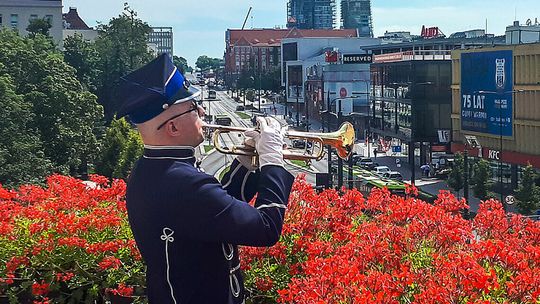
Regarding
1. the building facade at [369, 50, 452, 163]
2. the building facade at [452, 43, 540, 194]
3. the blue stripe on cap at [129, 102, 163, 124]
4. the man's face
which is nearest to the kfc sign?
the building facade at [452, 43, 540, 194]

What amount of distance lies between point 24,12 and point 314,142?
7075 cm

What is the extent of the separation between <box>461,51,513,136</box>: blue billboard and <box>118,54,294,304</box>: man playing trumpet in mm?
34526

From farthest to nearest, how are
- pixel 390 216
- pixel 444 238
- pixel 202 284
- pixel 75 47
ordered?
pixel 75 47 < pixel 390 216 < pixel 444 238 < pixel 202 284

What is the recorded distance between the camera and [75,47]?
62.7 meters

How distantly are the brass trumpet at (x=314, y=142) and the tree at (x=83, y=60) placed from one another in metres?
58.2

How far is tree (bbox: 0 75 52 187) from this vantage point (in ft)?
104

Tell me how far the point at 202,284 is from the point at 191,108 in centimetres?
80

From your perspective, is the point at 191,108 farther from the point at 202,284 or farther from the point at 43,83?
the point at 43,83

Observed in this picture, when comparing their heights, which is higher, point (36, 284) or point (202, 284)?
point (202, 284)

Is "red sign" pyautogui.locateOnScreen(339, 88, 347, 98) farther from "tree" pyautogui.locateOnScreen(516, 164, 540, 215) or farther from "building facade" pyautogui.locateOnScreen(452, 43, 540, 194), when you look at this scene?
"tree" pyautogui.locateOnScreen(516, 164, 540, 215)

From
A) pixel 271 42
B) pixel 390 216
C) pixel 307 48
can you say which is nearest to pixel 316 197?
pixel 390 216

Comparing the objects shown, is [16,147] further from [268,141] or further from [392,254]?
[268,141]

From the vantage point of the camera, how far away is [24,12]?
233 feet

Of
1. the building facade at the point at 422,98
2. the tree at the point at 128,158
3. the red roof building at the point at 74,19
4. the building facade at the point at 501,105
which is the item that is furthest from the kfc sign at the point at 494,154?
the red roof building at the point at 74,19
